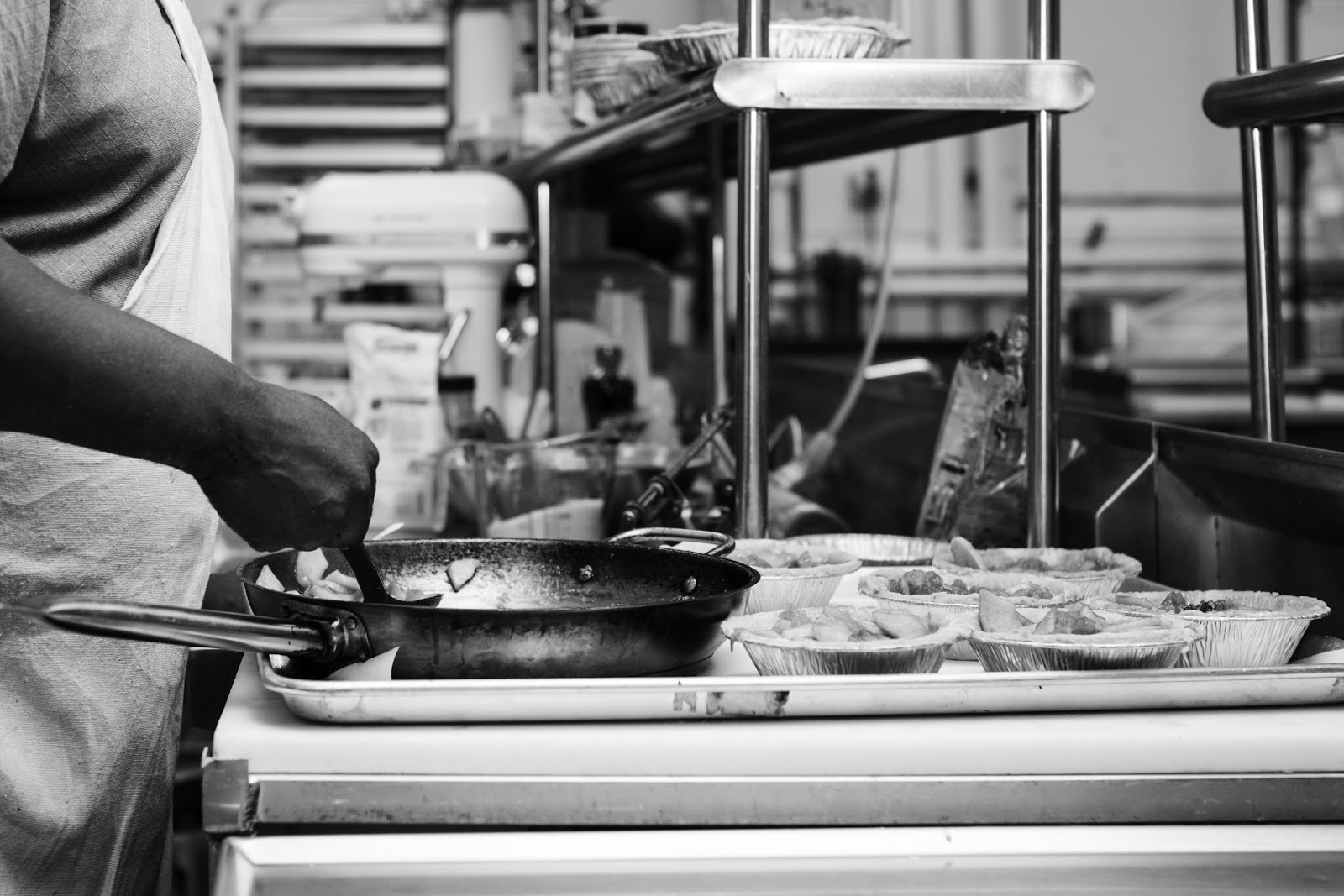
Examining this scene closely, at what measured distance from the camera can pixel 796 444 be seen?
7.47 ft

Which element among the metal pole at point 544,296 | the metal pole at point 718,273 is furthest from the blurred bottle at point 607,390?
the metal pole at point 718,273

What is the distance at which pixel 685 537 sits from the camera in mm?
1255

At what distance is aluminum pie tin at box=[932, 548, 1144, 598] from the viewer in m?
1.23

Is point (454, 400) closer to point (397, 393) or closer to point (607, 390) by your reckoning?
point (397, 393)

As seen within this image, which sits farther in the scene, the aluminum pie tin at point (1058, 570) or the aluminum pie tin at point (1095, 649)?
the aluminum pie tin at point (1058, 570)

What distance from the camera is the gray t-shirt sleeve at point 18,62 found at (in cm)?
99

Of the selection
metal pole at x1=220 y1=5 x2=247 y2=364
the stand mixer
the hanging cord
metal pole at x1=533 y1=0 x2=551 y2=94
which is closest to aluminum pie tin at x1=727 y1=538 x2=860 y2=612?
the hanging cord

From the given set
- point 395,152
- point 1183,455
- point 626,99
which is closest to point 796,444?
point 626,99

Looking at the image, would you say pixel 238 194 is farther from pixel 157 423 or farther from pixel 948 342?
pixel 157 423

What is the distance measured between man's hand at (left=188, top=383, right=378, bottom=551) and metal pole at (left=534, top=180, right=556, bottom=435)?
5.54 ft

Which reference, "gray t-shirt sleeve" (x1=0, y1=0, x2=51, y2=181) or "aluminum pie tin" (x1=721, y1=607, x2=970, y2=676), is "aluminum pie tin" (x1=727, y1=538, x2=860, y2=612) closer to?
"aluminum pie tin" (x1=721, y1=607, x2=970, y2=676)

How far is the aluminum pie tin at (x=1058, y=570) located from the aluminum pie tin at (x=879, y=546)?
0.47 feet

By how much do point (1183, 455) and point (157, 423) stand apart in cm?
102

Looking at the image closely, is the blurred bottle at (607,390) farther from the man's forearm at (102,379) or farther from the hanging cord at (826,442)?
the man's forearm at (102,379)
